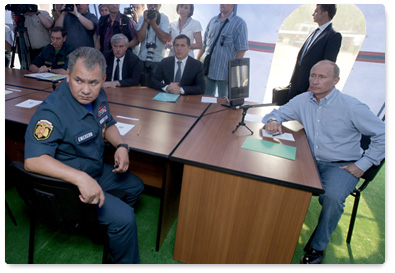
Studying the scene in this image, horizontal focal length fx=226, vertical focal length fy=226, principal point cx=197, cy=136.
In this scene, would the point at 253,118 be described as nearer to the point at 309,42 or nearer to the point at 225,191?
the point at 225,191

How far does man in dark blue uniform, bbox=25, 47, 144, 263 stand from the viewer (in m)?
0.98

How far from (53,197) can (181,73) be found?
2016mm

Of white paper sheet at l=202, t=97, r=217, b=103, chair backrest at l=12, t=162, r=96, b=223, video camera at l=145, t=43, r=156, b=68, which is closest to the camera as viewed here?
→ chair backrest at l=12, t=162, r=96, b=223

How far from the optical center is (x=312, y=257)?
1.48 meters

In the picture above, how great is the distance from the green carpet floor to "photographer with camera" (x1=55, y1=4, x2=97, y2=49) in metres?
2.16

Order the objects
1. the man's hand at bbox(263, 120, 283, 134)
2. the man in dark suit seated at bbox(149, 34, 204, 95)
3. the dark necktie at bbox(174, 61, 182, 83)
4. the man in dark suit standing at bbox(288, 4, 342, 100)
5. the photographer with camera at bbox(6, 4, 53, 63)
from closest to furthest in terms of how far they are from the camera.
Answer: the man's hand at bbox(263, 120, 283, 134) → the man in dark suit standing at bbox(288, 4, 342, 100) → the man in dark suit seated at bbox(149, 34, 204, 95) → the dark necktie at bbox(174, 61, 182, 83) → the photographer with camera at bbox(6, 4, 53, 63)

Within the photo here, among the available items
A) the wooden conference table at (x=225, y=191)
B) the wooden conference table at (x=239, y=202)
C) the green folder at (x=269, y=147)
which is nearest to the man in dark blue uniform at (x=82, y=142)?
the wooden conference table at (x=225, y=191)

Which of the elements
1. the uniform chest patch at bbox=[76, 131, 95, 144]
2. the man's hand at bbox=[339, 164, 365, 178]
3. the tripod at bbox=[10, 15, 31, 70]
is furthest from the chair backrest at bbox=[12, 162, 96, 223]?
the tripod at bbox=[10, 15, 31, 70]

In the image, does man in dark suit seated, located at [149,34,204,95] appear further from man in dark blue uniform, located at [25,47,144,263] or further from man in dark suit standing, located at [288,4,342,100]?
man in dark blue uniform, located at [25,47,144,263]

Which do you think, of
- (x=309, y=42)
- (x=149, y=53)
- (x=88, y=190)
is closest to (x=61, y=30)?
(x=149, y=53)

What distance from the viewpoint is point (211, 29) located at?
309 centimetres

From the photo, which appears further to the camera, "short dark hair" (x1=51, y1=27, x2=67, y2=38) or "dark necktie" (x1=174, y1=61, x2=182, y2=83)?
"short dark hair" (x1=51, y1=27, x2=67, y2=38)

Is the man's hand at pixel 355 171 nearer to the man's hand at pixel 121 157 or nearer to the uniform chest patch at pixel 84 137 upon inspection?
the man's hand at pixel 121 157

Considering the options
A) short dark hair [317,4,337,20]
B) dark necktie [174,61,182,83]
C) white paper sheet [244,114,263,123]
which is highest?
short dark hair [317,4,337,20]
